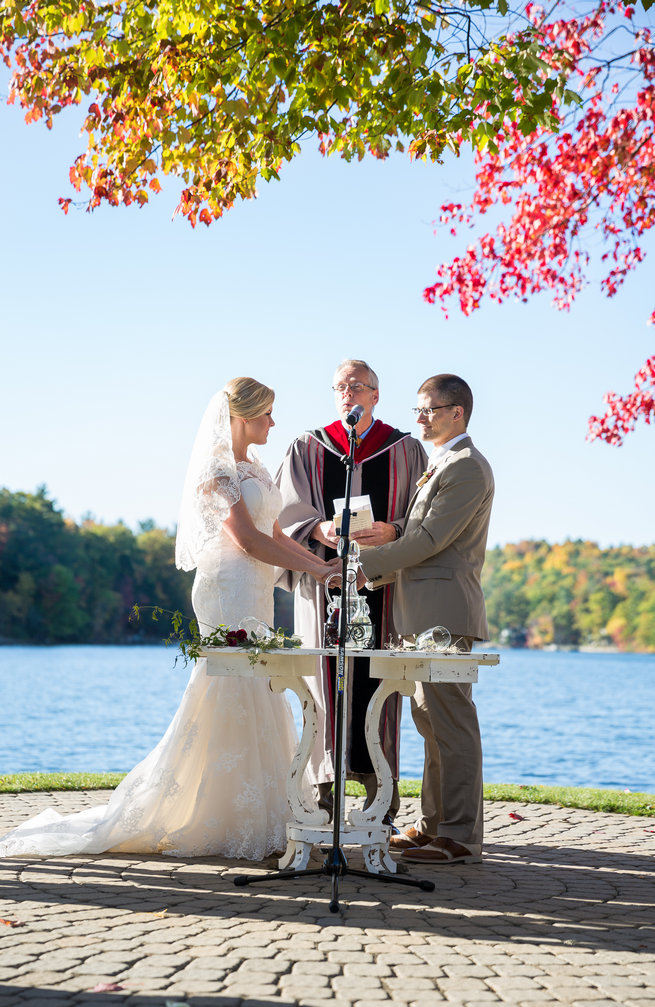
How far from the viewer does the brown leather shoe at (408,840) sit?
19.1 feet

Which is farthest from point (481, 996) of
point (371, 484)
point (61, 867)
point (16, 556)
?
point (16, 556)

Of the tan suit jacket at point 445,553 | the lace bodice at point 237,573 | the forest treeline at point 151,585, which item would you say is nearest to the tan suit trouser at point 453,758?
the tan suit jacket at point 445,553

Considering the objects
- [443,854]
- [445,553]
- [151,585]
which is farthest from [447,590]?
[151,585]

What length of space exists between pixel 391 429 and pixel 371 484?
35 centimetres

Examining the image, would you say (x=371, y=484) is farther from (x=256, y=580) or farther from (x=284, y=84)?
(x=284, y=84)

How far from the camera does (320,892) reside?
475cm

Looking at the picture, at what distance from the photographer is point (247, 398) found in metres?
5.82

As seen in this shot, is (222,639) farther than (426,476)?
No

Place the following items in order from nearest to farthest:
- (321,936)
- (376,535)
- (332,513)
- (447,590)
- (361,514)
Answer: (321,936)
(361,514)
(447,590)
(376,535)
(332,513)

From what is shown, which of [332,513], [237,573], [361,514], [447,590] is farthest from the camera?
[332,513]

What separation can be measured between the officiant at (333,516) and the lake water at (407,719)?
164 inches

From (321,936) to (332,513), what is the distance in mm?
2866

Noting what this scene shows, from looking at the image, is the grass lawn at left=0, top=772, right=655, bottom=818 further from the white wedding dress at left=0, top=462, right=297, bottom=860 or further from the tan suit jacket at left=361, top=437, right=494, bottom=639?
the tan suit jacket at left=361, top=437, right=494, bottom=639

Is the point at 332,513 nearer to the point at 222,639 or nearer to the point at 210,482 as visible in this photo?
the point at 210,482
